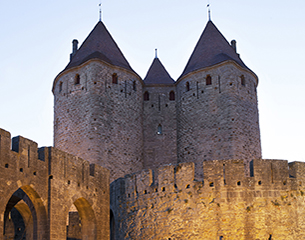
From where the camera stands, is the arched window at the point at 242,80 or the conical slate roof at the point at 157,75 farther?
the conical slate roof at the point at 157,75

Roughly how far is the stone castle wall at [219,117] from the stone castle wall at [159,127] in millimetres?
605

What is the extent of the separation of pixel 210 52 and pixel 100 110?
772cm

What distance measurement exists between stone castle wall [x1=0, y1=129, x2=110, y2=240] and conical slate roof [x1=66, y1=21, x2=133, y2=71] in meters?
10.6

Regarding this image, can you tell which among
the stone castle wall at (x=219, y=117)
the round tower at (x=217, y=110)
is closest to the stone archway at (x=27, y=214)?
the round tower at (x=217, y=110)

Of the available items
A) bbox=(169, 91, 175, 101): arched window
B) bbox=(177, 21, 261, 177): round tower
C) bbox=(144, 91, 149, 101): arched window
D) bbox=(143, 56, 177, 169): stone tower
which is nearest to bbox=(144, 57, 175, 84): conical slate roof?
bbox=(143, 56, 177, 169): stone tower

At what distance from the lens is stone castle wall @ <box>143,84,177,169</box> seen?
30609mm

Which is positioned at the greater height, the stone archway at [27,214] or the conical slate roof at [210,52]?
the conical slate roof at [210,52]

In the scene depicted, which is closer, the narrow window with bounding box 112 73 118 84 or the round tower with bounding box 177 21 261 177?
the round tower with bounding box 177 21 261 177

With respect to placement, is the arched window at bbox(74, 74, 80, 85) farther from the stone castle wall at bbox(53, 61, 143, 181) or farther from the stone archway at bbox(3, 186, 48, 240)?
the stone archway at bbox(3, 186, 48, 240)

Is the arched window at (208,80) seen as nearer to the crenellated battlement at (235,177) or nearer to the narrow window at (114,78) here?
the narrow window at (114,78)

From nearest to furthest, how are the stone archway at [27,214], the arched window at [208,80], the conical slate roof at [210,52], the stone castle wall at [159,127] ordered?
the stone archway at [27,214], the arched window at [208,80], the conical slate roof at [210,52], the stone castle wall at [159,127]

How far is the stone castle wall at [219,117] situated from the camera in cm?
2838

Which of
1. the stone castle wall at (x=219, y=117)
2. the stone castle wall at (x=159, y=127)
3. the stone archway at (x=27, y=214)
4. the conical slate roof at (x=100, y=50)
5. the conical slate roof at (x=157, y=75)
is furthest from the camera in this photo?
the conical slate roof at (x=157, y=75)

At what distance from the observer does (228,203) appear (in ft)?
58.2
